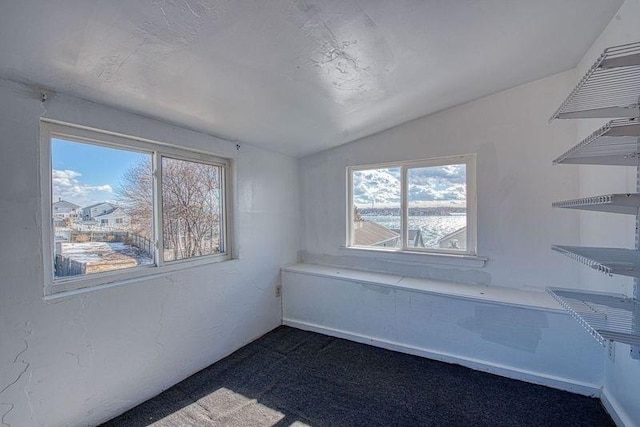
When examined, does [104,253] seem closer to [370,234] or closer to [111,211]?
[111,211]

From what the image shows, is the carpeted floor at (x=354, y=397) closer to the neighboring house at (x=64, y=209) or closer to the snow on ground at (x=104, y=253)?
the snow on ground at (x=104, y=253)

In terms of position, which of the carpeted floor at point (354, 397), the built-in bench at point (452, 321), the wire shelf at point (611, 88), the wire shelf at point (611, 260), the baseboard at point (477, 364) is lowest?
the carpeted floor at point (354, 397)

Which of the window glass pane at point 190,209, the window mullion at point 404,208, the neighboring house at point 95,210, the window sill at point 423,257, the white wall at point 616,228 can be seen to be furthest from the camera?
the window mullion at point 404,208

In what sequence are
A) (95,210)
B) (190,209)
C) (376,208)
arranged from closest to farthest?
(95,210), (190,209), (376,208)

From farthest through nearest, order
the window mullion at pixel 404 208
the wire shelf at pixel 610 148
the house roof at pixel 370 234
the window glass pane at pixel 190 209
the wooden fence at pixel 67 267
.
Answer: the house roof at pixel 370 234, the window mullion at pixel 404 208, the window glass pane at pixel 190 209, the wooden fence at pixel 67 267, the wire shelf at pixel 610 148

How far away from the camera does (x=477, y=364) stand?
2309 millimetres

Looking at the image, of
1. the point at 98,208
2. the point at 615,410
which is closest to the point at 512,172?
the point at 615,410

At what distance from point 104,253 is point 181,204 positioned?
63cm

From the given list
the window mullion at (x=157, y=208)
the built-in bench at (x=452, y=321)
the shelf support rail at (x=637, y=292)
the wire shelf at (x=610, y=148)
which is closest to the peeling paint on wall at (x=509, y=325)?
the built-in bench at (x=452, y=321)

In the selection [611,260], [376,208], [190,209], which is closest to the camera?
[611,260]

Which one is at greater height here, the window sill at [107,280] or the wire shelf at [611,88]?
the wire shelf at [611,88]

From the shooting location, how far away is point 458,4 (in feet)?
4.42

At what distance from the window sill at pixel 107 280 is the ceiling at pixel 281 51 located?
41.8 inches

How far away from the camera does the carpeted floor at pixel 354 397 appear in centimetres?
181
